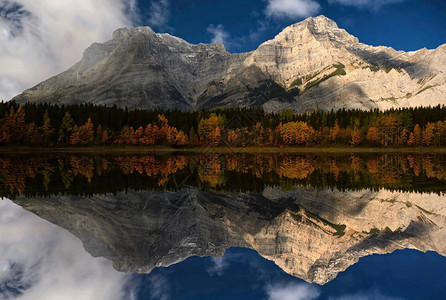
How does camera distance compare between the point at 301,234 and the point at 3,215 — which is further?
the point at 3,215

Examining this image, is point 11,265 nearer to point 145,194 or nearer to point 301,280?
point 301,280

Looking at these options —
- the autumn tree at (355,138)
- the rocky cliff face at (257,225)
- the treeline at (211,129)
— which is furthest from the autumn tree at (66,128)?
the rocky cliff face at (257,225)

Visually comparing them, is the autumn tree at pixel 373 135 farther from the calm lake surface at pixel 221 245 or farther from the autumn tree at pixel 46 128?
the calm lake surface at pixel 221 245

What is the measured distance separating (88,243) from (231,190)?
653 inches

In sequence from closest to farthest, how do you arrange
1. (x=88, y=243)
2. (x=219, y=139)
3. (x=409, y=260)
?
1. (x=409, y=260)
2. (x=88, y=243)
3. (x=219, y=139)

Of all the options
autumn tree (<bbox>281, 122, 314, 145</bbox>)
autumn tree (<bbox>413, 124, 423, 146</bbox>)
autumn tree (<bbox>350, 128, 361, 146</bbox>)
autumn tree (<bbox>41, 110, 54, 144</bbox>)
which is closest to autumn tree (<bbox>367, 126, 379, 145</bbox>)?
autumn tree (<bbox>350, 128, 361, 146</bbox>)

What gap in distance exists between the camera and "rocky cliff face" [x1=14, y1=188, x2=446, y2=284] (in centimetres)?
1379

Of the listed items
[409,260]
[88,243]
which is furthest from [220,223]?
[409,260]

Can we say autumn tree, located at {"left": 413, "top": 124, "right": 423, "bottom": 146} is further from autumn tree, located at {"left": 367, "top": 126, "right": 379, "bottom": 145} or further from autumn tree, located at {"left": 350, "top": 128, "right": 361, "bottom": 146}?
autumn tree, located at {"left": 350, "top": 128, "right": 361, "bottom": 146}

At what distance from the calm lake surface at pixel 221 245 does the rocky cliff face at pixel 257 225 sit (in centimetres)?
6

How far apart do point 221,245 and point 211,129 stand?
153 meters

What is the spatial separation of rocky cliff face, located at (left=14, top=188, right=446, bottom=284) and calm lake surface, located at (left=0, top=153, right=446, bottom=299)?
0.06 m

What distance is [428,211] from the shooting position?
21312mm

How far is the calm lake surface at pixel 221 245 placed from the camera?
1063 centimetres
